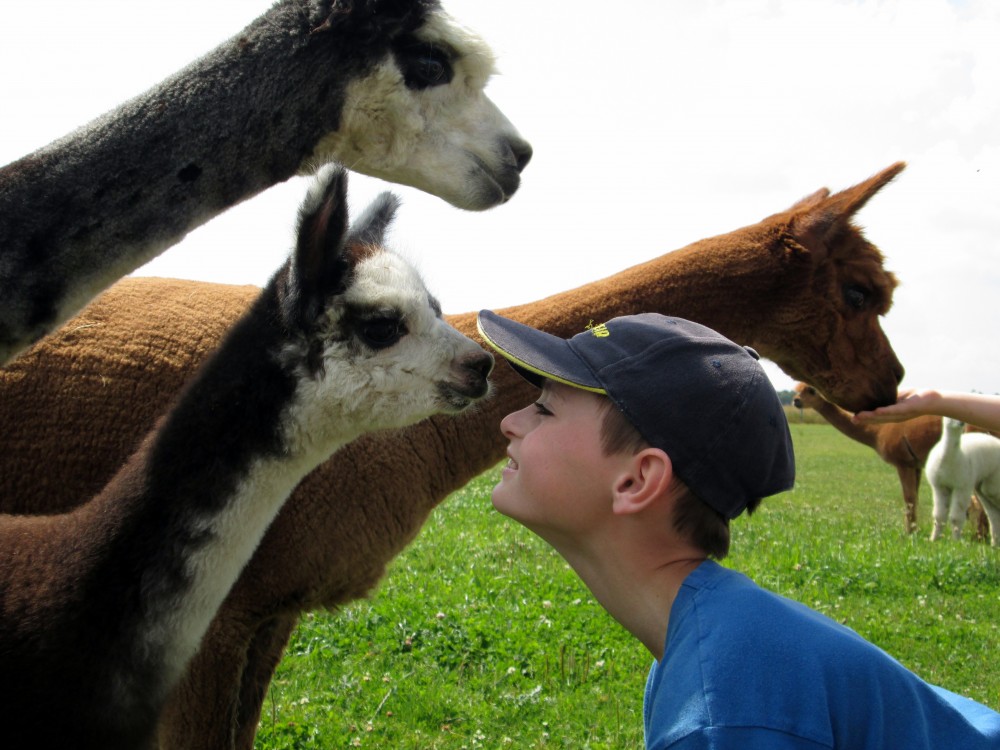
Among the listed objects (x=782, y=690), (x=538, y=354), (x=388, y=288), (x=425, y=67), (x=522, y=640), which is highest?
(x=425, y=67)

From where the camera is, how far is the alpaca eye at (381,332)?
2881 mm

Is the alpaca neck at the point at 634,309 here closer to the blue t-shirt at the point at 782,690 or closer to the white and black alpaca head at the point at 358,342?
the white and black alpaca head at the point at 358,342

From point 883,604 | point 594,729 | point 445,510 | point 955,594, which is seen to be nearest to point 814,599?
point 883,604

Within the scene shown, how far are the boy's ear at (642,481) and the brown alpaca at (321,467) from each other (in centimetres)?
178

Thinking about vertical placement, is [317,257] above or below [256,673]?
above

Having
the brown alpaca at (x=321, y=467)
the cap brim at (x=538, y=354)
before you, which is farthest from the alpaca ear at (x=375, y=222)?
the cap brim at (x=538, y=354)

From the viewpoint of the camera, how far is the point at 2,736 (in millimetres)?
2211

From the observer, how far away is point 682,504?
185cm

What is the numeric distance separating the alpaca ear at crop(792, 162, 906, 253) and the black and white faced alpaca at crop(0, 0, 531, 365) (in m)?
1.92

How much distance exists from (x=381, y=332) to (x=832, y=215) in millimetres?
2451

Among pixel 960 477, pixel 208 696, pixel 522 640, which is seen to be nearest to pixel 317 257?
pixel 208 696

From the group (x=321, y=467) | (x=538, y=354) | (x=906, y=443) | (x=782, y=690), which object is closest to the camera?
(x=782, y=690)

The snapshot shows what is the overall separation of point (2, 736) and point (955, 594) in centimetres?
699

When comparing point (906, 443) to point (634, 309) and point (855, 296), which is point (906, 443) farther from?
point (634, 309)
